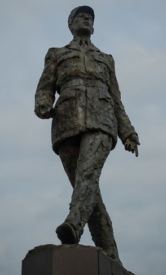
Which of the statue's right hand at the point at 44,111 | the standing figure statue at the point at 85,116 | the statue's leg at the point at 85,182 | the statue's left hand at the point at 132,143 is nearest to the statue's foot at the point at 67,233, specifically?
the statue's leg at the point at 85,182

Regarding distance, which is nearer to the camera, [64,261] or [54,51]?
[64,261]

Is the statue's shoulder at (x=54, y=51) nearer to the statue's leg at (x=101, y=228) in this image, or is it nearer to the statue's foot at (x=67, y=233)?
the statue's leg at (x=101, y=228)

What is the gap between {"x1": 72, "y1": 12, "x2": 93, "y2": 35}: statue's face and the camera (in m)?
8.09

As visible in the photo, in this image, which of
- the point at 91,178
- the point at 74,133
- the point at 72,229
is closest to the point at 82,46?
the point at 74,133

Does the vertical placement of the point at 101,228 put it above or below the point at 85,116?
below

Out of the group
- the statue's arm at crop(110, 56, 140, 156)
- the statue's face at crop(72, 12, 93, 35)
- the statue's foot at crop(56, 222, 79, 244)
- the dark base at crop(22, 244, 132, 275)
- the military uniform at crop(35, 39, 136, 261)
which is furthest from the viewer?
the statue's face at crop(72, 12, 93, 35)

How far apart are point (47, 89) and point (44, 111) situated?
1.67 feet

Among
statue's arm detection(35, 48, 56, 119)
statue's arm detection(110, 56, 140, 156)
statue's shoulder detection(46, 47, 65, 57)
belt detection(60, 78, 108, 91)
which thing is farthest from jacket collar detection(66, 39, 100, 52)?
belt detection(60, 78, 108, 91)

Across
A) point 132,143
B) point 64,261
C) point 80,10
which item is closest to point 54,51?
point 80,10

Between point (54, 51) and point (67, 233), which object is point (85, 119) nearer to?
point (54, 51)

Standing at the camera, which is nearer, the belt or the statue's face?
the belt

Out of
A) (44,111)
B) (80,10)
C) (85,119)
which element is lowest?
(85,119)

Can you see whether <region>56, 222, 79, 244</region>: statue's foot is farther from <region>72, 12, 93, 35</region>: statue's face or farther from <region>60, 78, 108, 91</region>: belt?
<region>72, 12, 93, 35</region>: statue's face

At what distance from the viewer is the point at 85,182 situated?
22.8ft
